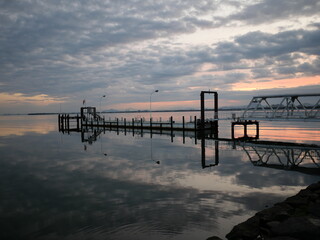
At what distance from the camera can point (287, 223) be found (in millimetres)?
9406

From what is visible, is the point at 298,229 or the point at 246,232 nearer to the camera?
the point at 298,229

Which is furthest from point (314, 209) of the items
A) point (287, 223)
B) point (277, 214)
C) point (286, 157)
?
point (286, 157)

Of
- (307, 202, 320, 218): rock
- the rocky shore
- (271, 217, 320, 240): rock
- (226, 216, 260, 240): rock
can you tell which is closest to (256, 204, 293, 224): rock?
the rocky shore

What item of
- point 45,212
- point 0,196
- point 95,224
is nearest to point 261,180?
point 95,224

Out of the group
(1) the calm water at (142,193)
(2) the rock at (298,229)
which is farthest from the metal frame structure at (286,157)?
(2) the rock at (298,229)

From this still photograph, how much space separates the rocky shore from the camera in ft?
28.8

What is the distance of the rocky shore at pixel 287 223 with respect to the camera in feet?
28.8

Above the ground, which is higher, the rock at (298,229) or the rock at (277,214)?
the rock at (298,229)

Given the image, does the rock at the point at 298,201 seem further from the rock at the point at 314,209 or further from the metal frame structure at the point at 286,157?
the metal frame structure at the point at 286,157

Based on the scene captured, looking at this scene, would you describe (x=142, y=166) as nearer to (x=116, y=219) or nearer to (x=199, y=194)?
(x=199, y=194)

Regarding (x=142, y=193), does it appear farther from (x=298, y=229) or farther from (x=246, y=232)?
(x=298, y=229)

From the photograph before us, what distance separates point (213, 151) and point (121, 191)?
19.0 meters

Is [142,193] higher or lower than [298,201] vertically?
lower

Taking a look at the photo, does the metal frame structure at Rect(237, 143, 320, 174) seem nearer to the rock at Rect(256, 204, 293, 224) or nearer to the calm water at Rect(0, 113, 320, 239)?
the calm water at Rect(0, 113, 320, 239)
